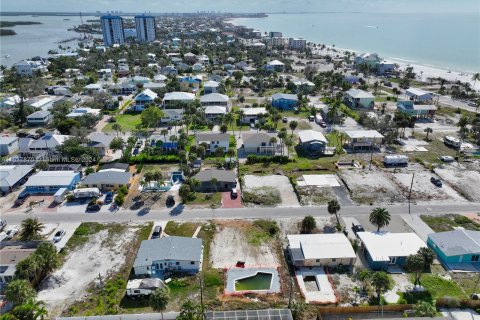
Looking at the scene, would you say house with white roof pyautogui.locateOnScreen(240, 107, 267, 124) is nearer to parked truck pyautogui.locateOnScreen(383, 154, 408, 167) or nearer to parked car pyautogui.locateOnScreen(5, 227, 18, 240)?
parked truck pyautogui.locateOnScreen(383, 154, 408, 167)

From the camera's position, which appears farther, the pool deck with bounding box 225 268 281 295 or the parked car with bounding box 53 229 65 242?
the parked car with bounding box 53 229 65 242

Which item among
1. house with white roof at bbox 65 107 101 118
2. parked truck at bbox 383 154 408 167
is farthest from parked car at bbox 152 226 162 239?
house with white roof at bbox 65 107 101 118

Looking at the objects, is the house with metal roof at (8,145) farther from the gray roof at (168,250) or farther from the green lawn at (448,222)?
the green lawn at (448,222)

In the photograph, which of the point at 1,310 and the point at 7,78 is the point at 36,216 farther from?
the point at 7,78

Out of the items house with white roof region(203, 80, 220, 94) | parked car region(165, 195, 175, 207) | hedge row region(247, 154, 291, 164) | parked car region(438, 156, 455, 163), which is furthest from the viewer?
house with white roof region(203, 80, 220, 94)

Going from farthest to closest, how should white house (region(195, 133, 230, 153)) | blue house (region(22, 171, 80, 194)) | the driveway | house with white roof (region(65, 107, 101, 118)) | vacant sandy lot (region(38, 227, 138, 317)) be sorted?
house with white roof (region(65, 107, 101, 118))
white house (region(195, 133, 230, 153))
blue house (region(22, 171, 80, 194))
the driveway
vacant sandy lot (region(38, 227, 138, 317))

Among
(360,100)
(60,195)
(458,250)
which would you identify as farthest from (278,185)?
(360,100)

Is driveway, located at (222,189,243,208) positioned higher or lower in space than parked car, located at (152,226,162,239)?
lower
